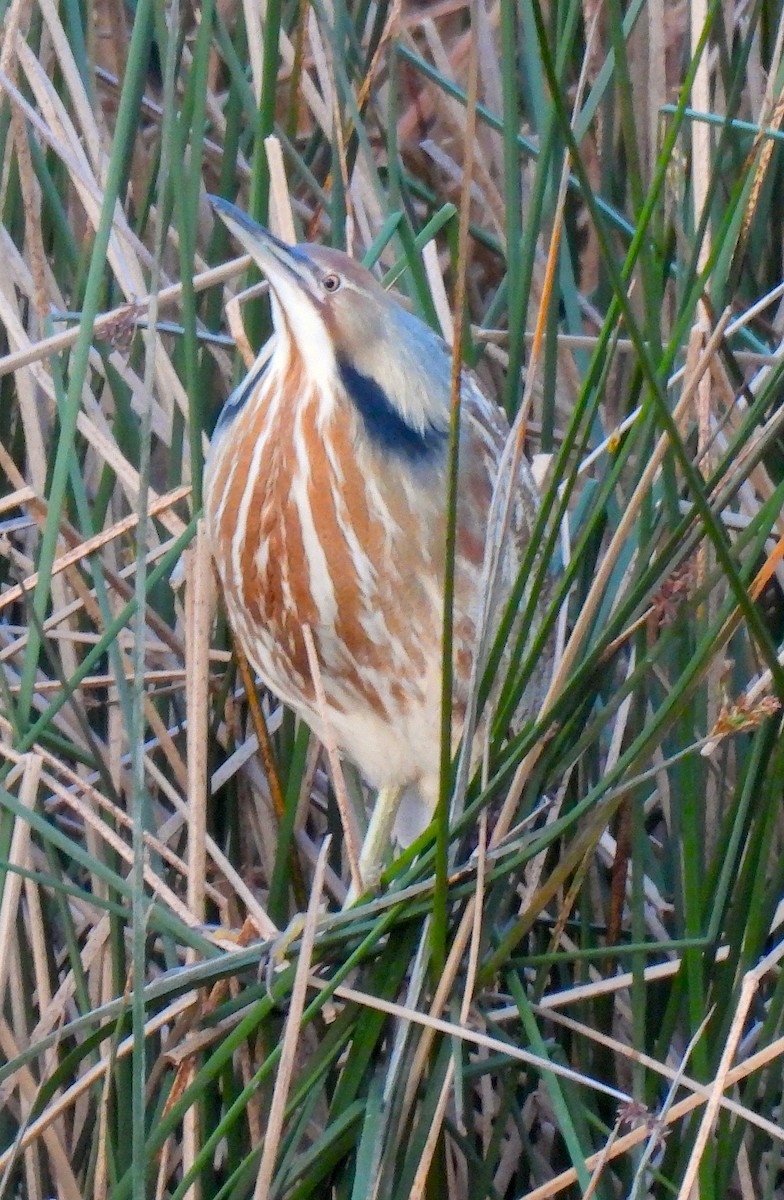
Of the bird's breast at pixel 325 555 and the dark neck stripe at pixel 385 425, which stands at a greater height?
the dark neck stripe at pixel 385 425

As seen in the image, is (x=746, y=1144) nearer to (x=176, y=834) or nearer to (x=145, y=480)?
(x=176, y=834)

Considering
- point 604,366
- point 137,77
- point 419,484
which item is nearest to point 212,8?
point 137,77

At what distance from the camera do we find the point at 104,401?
5.94 ft

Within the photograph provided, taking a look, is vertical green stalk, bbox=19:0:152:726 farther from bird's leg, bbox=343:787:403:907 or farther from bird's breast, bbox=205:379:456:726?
bird's leg, bbox=343:787:403:907

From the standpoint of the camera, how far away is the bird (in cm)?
140

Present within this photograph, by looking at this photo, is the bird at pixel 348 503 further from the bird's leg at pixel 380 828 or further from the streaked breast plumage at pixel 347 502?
the bird's leg at pixel 380 828

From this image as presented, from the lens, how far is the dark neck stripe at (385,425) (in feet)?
4.64

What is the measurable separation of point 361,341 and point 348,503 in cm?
15

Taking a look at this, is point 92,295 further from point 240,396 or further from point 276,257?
point 240,396

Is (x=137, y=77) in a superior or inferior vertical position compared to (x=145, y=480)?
superior

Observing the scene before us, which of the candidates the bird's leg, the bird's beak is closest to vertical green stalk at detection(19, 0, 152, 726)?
the bird's beak

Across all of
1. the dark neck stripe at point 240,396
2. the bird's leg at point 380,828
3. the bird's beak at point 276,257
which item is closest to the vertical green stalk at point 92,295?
the bird's beak at point 276,257

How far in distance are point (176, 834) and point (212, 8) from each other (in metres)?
0.83

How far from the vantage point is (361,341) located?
1391mm
